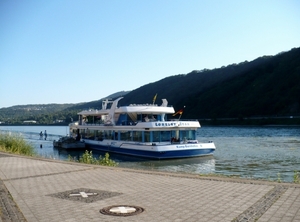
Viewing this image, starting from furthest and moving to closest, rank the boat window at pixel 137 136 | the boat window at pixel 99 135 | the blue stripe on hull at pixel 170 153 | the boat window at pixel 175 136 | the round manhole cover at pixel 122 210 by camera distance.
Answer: the boat window at pixel 99 135 < the boat window at pixel 137 136 < the boat window at pixel 175 136 < the blue stripe on hull at pixel 170 153 < the round manhole cover at pixel 122 210

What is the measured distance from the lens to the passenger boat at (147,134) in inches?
1101

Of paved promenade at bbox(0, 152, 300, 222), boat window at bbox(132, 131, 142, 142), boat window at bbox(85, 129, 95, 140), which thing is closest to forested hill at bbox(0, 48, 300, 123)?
boat window at bbox(85, 129, 95, 140)

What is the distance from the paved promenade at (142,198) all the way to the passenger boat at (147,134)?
15.6 meters

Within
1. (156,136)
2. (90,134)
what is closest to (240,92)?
(90,134)

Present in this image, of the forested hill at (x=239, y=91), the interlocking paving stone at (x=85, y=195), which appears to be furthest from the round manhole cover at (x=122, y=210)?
the forested hill at (x=239, y=91)

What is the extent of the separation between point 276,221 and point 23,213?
5103 millimetres

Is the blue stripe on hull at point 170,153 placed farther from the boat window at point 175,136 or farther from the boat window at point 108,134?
the boat window at point 108,134

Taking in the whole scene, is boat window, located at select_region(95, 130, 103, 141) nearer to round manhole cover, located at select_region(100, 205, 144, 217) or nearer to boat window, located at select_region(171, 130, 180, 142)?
boat window, located at select_region(171, 130, 180, 142)

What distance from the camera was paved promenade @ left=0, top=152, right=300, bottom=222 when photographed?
23.0ft

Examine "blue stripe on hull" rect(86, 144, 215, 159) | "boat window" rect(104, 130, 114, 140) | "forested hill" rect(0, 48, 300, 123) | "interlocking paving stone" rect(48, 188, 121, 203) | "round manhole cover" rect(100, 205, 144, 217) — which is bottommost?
"blue stripe on hull" rect(86, 144, 215, 159)

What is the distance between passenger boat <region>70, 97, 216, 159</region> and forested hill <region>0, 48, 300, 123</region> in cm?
5711

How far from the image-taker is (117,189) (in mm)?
9859

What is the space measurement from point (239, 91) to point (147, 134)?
314ft

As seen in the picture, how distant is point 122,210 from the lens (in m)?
7.48
